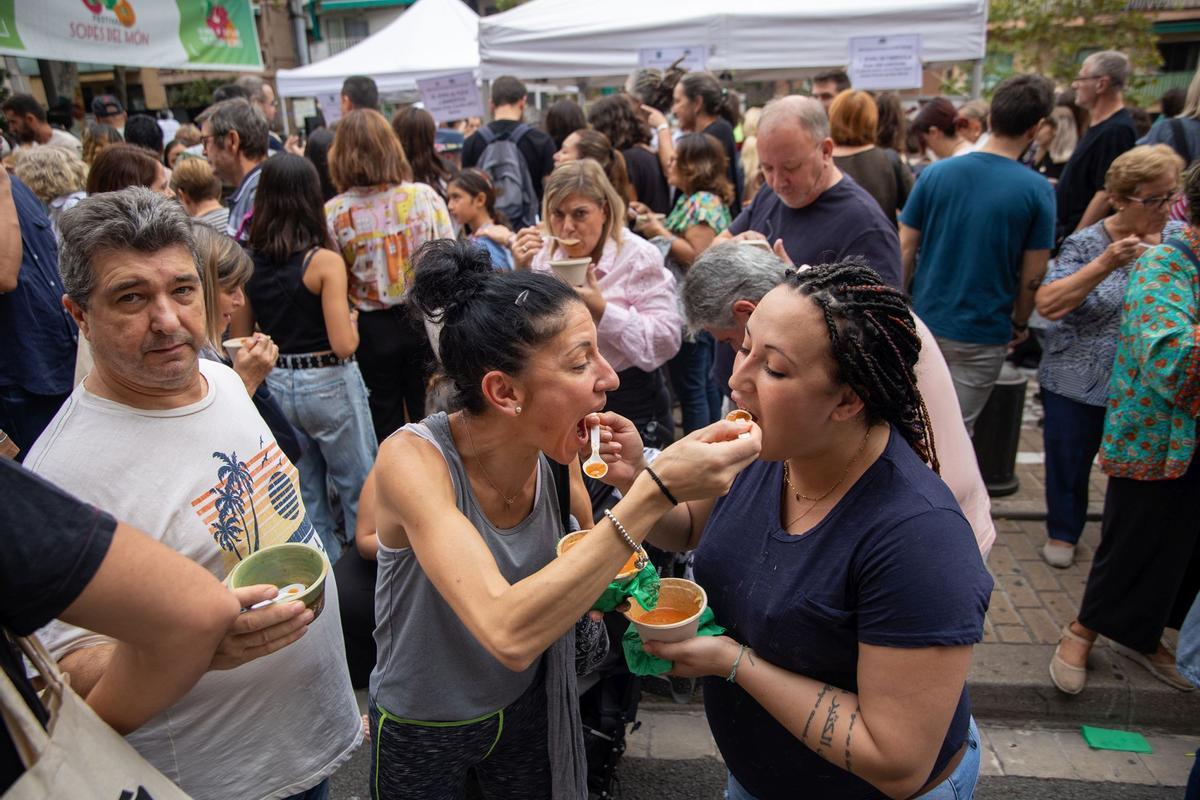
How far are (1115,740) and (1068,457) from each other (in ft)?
4.53

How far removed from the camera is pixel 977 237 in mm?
4320

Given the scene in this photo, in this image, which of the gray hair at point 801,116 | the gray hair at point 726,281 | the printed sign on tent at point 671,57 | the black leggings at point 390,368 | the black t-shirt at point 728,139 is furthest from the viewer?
the printed sign on tent at point 671,57

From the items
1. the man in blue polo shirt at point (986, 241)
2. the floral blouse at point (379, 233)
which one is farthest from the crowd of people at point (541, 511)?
the floral blouse at point (379, 233)

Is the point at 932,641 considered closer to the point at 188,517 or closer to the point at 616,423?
the point at 616,423

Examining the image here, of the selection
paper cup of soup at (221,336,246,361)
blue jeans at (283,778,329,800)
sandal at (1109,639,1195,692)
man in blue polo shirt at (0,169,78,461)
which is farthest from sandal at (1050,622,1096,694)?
man in blue polo shirt at (0,169,78,461)

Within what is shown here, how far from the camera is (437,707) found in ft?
6.44

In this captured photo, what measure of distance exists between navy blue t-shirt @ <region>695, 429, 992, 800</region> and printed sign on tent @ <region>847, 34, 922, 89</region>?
6.52 m

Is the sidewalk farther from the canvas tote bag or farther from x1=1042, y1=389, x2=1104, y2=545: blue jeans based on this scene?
the canvas tote bag

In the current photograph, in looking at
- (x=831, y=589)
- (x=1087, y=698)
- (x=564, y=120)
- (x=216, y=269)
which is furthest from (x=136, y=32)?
(x=1087, y=698)

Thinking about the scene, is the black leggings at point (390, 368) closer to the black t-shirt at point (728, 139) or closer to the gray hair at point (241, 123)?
the gray hair at point (241, 123)

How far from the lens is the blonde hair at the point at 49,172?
4773mm

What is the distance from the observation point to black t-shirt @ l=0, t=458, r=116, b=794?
1.02 meters

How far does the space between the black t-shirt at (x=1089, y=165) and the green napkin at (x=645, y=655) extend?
19.1 ft

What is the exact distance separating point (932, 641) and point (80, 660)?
1.66m
